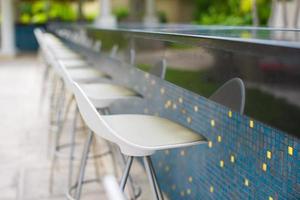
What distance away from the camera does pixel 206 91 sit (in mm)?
1333

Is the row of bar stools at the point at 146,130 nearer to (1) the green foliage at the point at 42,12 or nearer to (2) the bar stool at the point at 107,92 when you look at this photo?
(2) the bar stool at the point at 107,92

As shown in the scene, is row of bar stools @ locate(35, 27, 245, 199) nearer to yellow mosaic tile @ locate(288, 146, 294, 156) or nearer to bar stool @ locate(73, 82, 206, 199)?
bar stool @ locate(73, 82, 206, 199)

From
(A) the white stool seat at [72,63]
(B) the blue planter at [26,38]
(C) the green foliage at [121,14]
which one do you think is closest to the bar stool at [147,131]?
(A) the white stool seat at [72,63]

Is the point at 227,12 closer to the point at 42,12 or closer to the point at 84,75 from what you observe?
the point at 42,12

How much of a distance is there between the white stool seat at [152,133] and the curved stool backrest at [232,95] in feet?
0.56

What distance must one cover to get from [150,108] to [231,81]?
59.8 inches

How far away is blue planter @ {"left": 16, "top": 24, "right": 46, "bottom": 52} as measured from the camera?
12.5m

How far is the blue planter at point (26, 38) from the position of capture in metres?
12.5

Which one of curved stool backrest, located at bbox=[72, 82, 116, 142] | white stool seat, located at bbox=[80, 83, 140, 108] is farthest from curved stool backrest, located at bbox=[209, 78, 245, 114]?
white stool seat, located at bbox=[80, 83, 140, 108]

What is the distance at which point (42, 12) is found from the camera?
43.1 ft

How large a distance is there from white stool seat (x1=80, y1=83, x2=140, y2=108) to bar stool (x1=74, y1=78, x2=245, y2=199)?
354 millimetres

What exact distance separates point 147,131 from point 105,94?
2.12 ft

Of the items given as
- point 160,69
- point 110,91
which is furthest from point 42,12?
point 160,69

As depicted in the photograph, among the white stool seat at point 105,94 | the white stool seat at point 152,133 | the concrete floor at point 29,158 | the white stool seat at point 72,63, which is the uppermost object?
the white stool seat at point 72,63
